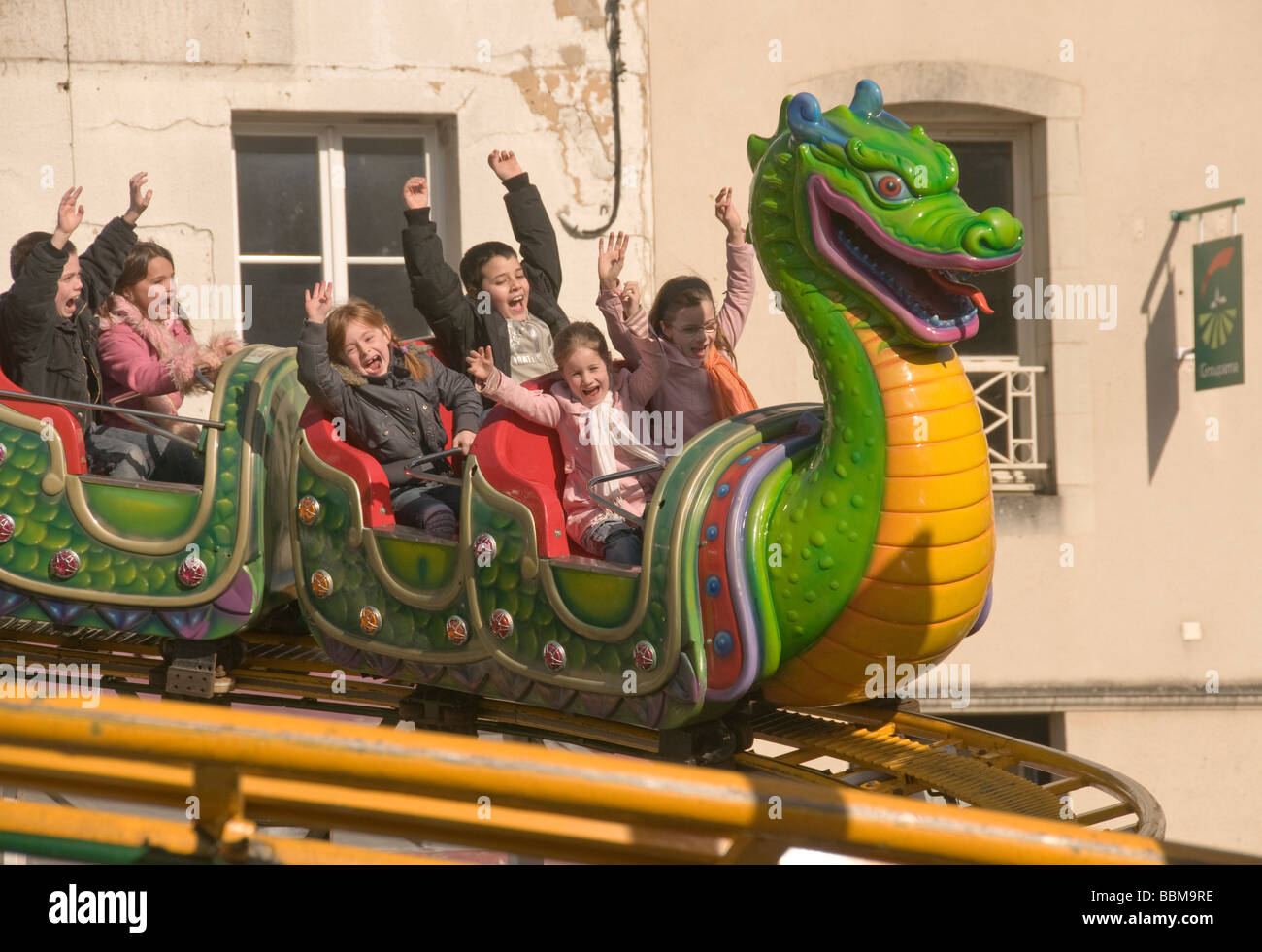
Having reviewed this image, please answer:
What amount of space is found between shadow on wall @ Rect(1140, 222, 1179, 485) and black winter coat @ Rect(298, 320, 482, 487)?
435 centimetres

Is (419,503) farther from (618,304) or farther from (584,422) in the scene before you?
(618,304)

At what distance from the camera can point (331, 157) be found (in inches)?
292

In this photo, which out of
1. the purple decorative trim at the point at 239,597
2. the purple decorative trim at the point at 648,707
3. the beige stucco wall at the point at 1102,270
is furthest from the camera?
the beige stucco wall at the point at 1102,270

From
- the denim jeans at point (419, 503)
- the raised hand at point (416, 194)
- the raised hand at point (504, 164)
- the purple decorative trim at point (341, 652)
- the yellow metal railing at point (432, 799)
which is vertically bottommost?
the purple decorative trim at point (341, 652)

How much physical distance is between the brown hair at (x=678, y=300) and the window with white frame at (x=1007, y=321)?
11.3 feet

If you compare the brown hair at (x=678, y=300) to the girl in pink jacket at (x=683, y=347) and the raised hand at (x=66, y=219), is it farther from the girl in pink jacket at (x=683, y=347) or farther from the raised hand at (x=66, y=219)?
the raised hand at (x=66, y=219)

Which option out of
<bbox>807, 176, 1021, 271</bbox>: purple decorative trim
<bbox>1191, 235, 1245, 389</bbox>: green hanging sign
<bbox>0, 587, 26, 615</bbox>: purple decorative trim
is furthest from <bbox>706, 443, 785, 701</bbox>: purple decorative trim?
<bbox>1191, 235, 1245, 389</bbox>: green hanging sign

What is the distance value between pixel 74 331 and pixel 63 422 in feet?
1.49

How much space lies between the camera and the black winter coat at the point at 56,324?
477 centimetres

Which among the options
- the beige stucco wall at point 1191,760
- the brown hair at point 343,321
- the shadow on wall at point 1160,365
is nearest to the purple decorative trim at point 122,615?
the brown hair at point 343,321

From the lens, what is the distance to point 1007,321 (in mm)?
7867

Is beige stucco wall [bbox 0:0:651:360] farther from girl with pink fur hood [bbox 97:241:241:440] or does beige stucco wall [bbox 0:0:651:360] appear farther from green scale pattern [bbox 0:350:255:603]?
green scale pattern [bbox 0:350:255:603]

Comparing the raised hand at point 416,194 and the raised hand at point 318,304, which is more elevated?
the raised hand at point 416,194

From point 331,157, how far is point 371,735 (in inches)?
242
